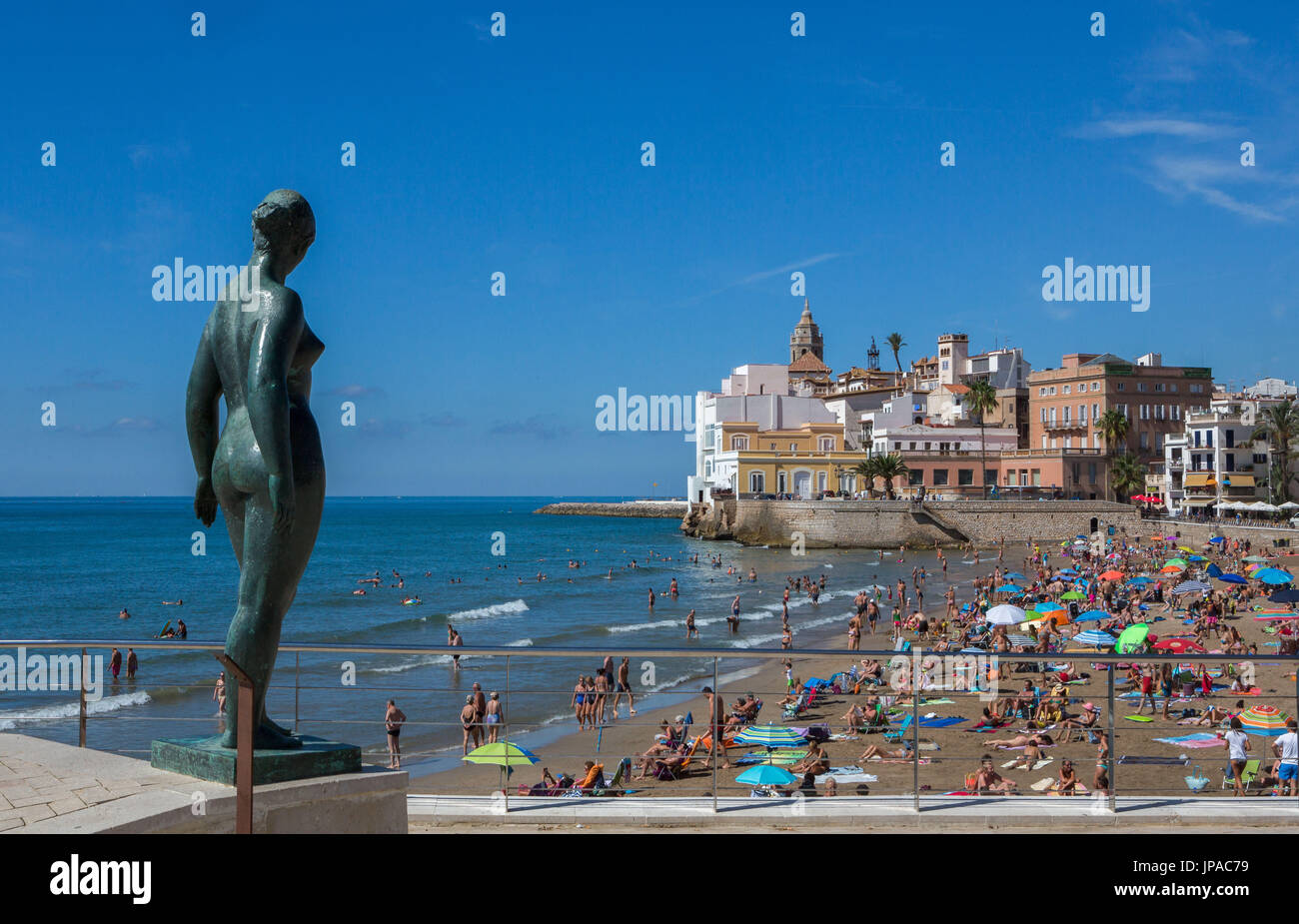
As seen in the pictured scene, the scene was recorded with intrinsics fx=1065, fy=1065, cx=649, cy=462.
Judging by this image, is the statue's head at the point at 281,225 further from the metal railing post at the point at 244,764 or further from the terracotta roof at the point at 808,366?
the terracotta roof at the point at 808,366

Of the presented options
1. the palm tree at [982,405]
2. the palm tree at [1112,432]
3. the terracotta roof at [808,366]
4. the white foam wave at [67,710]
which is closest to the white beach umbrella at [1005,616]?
the white foam wave at [67,710]

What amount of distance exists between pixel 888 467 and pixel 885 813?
68.7 metres

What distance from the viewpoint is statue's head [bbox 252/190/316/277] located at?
14.3 feet

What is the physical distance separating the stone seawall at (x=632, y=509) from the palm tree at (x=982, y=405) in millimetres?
34484

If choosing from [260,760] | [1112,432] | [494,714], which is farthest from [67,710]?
[1112,432]

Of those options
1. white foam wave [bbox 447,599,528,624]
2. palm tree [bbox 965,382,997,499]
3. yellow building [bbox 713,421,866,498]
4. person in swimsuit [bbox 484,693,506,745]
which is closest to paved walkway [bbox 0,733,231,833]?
person in swimsuit [bbox 484,693,506,745]

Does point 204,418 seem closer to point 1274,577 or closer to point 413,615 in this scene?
point 1274,577

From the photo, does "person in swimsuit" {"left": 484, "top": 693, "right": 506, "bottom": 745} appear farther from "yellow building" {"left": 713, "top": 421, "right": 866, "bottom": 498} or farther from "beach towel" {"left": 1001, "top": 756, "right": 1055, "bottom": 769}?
"yellow building" {"left": 713, "top": 421, "right": 866, "bottom": 498}

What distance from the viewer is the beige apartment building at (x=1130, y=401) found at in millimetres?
74312

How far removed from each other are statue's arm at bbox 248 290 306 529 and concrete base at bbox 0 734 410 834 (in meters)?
1.00

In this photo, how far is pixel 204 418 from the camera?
4.46 meters
